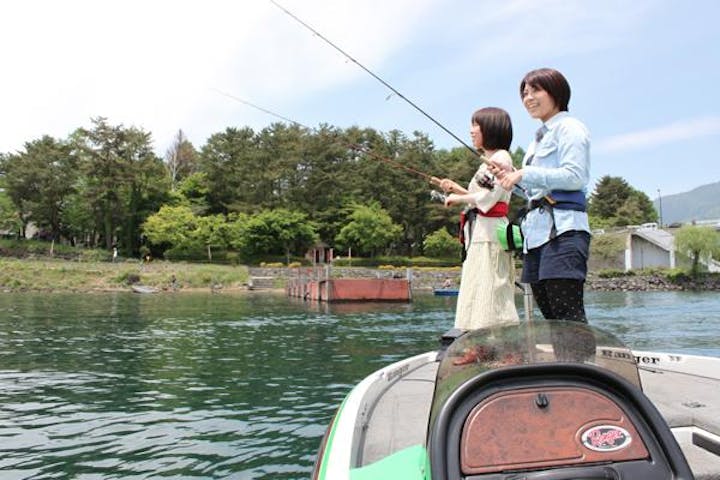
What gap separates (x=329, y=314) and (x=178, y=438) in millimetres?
17526

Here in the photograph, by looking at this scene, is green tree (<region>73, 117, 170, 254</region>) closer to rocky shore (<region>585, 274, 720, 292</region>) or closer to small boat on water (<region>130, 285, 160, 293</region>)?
small boat on water (<region>130, 285, 160, 293</region>)

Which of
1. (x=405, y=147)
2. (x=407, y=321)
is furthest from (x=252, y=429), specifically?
(x=405, y=147)

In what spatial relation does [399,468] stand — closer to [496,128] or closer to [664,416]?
[664,416]

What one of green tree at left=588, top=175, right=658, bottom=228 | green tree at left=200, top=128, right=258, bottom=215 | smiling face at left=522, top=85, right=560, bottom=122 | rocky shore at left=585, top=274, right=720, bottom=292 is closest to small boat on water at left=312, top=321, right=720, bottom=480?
smiling face at left=522, top=85, right=560, bottom=122

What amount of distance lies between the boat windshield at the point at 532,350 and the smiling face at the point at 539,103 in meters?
1.51

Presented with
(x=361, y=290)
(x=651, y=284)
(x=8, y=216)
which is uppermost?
(x=8, y=216)

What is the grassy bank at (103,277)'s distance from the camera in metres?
40.6

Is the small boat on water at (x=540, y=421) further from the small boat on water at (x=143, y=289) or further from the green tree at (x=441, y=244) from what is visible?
the green tree at (x=441, y=244)

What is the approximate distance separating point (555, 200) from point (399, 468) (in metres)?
1.73

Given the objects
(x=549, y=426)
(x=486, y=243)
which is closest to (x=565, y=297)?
(x=486, y=243)

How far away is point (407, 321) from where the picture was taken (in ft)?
66.8

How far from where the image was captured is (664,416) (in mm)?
2510

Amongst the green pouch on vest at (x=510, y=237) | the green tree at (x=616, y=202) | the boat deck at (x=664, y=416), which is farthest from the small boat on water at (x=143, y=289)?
the green tree at (x=616, y=202)

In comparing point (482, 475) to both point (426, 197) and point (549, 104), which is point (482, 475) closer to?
point (549, 104)
